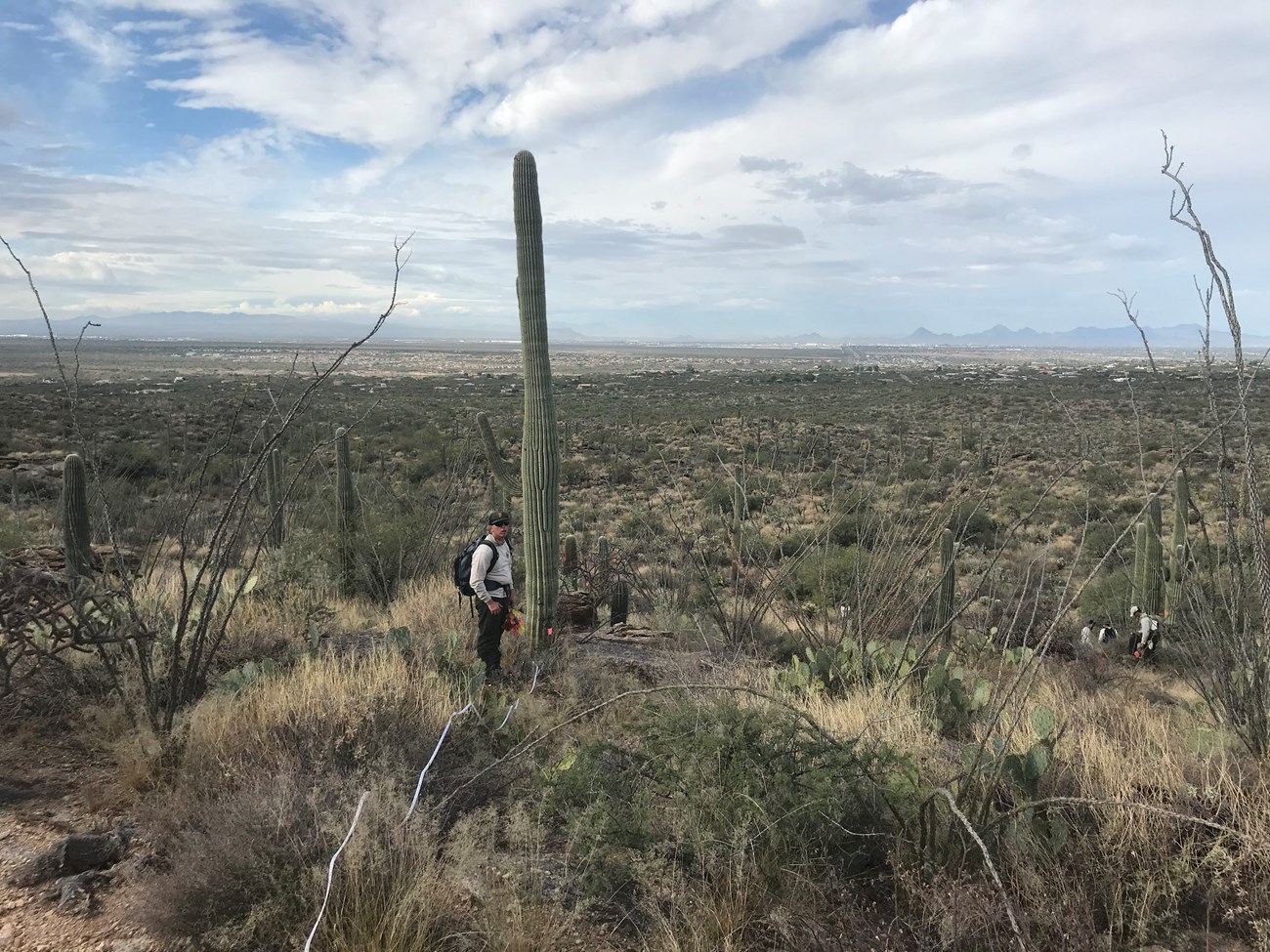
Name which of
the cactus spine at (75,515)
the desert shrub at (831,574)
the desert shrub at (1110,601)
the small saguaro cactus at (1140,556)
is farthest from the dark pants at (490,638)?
the desert shrub at (1110,601)

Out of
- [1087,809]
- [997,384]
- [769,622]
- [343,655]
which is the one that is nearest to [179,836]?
[343,655]

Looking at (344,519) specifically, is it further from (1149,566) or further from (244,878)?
(1149,566)

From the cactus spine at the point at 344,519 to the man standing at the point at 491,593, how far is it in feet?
13.9

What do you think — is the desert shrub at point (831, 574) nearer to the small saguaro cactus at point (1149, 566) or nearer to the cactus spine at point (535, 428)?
the small saguaro cactus at point (1149, 566)

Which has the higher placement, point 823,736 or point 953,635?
point 823,736

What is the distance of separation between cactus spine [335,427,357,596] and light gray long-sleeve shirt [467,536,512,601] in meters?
4.19

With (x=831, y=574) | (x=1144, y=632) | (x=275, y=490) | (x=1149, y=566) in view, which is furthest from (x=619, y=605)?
(x=1149, y=566)

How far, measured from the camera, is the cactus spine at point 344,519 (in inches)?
399

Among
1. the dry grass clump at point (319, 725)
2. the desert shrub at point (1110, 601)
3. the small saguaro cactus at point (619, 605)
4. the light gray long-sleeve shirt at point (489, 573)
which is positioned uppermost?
the light gray long-sleeve shirt at point (489, 573)

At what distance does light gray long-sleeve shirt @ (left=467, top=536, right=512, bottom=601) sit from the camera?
649cm

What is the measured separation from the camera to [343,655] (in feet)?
20.3

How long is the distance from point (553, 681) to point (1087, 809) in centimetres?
383

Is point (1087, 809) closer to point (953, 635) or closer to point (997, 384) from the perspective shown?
point (953, 635)

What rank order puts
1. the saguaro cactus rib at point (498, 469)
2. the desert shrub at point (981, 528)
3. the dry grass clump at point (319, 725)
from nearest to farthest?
the dry grass clump at point (319, 725) → the saguaro cactus rib at point (498, 469) → the desert shrub at point (981, 528)
